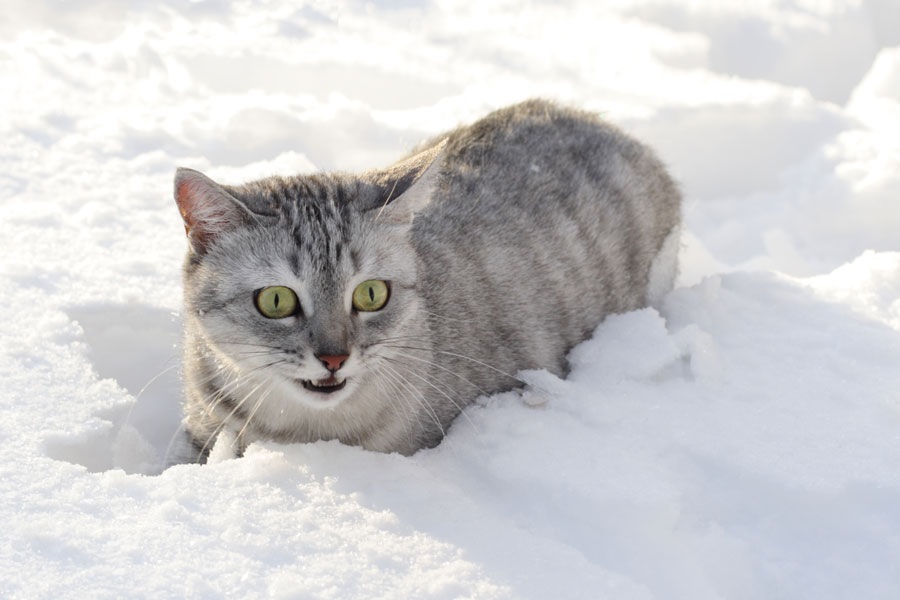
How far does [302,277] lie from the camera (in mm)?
2408

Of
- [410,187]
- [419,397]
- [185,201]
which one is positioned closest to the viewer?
[185,201]

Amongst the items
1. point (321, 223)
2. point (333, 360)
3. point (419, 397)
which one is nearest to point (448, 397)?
point (419, 397)

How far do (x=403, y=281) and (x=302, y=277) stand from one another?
0.33m

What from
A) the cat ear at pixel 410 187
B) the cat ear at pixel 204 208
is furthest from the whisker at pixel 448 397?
the cat ear at pixel 204 208

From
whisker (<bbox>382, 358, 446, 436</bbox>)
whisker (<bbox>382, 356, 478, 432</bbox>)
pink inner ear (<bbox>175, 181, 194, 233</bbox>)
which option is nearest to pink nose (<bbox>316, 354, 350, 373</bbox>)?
whisker (<bbox>382, 358, 446, 436</bbox>)

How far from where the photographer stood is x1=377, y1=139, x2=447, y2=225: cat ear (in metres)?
2.59

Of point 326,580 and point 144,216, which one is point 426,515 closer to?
point 326,580

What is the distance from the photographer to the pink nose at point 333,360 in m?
2.34

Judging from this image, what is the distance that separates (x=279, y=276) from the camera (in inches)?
95.1

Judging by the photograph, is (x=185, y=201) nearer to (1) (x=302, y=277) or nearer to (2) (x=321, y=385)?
(1) (x=302, y=277)

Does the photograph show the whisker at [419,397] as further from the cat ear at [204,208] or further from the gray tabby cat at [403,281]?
the cat ear at [204,208]

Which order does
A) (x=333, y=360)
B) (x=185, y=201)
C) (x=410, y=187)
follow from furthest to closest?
(x=410, y=187)
(x=185, y=201)
(x=333, y=360)

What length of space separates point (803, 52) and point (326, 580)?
17.4 ft

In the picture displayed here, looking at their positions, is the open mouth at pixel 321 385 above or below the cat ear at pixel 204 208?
below
